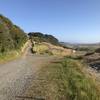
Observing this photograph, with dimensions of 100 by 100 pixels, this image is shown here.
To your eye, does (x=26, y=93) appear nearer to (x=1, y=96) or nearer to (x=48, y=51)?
(x=1, y=96)

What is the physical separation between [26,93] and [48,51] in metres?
66.9

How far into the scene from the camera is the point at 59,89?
14.8m

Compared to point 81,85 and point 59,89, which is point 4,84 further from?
point 81,85

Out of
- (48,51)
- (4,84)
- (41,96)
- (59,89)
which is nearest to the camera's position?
(41,96)

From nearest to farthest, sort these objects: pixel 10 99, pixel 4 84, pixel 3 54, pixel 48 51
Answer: pixel 10 99 < pixel 4 84 < pixel 3 54 < pixel 48 51

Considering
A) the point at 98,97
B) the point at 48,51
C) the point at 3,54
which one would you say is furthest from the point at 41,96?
the point at 48,51

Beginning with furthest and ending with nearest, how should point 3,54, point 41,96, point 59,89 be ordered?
point 3,54
point 59,89
point 41,96

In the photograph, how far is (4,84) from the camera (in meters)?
16.1

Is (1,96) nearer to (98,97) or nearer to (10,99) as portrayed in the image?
(10,99)

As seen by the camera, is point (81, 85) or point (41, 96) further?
point (81, 85)

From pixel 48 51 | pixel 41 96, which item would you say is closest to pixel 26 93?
pixel 41 96

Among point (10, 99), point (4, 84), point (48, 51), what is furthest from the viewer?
point (48, 51)

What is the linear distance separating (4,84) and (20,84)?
0.97 meters

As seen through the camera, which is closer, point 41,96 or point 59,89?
point 41,96
